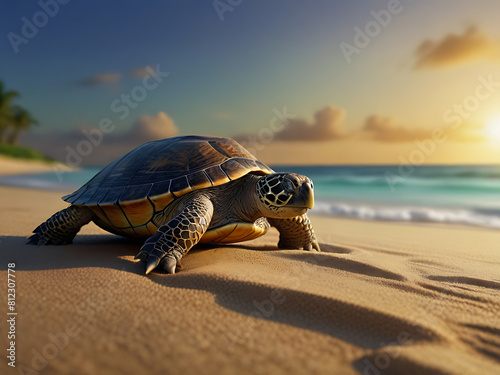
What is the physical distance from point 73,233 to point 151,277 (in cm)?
188

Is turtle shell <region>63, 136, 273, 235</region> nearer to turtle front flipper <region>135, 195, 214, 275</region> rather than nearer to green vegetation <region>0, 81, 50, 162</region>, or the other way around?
turtle front flipper <region>135, 195, 214, 275</region>

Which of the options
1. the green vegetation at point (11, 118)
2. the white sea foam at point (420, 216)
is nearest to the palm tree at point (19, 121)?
the green vegetation at point (11, 118)

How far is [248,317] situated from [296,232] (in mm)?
2180

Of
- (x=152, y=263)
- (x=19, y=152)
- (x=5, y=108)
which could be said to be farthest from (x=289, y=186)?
(x=5, y=108)

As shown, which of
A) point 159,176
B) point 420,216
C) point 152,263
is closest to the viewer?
point 152,263

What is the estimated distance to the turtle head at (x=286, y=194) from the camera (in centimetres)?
316

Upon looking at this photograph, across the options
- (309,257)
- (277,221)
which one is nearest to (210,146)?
(277,221)

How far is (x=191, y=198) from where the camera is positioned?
3264 mm

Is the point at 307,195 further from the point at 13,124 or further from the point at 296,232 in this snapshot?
the point at 13,124

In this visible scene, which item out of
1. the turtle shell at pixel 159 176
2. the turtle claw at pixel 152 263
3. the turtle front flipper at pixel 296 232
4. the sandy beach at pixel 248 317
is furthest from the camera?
the turtle front flipper at pixel 296 232

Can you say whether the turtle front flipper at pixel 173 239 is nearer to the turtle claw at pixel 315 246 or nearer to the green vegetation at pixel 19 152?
the turtle claw at pixel 315 246

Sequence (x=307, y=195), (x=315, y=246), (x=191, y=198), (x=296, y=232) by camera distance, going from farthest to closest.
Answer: (x=315, y=246) → (x=296, y=232) → (x=191, y=198) → (x=307, y=195)

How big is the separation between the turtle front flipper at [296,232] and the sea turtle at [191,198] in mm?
11

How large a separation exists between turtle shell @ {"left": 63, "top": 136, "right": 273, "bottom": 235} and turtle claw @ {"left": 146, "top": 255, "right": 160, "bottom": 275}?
77 centimetres
